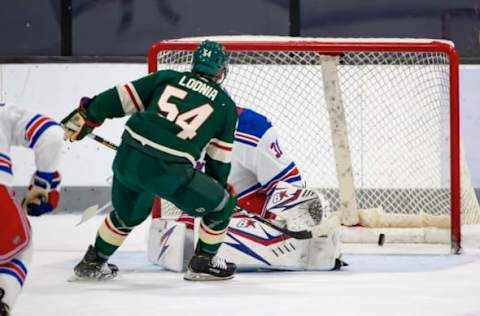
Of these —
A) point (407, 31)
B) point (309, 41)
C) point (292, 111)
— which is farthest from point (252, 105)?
point (407, 31)

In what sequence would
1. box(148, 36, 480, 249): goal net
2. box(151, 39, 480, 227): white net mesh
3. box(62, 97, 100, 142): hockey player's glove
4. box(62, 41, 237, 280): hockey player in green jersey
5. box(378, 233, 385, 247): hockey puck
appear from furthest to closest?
box(151, 39, 480, 227): white net mesh → box(148, 36, 480, 249): goal net → box(378, 233, 385, 247): hockey puck → box(62, 97, 100, 142): hockey player's glove → box(62, 41, 237, 280): hockey player in green jersey

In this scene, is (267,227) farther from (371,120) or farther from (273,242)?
(371,120)

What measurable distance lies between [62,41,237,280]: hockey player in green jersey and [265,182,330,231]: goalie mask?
39 cm

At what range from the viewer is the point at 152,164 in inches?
151

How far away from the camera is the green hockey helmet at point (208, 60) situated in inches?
158

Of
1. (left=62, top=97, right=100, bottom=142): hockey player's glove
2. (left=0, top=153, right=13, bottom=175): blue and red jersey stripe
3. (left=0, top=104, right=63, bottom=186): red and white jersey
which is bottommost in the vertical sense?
(left=62, top=97, right=100, bottom=142): hockey player's glove

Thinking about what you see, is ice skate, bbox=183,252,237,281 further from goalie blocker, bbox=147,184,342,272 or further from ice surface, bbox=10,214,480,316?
goalie blocker, bbox=147,184,342,272

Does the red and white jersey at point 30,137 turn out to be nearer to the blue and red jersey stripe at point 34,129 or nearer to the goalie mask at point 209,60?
the blue and red jersey stripe at point 34,129

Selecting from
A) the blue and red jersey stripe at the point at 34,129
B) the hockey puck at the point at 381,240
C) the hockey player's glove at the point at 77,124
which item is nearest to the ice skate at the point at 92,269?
the hockey player's glove at the point at 77,124

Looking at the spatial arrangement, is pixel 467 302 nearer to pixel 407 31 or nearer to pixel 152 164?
pixel 152 164

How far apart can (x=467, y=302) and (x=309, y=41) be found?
1807 millimetres

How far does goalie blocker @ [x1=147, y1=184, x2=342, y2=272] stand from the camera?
4344mm

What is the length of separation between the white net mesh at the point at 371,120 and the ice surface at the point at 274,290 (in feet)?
2.28

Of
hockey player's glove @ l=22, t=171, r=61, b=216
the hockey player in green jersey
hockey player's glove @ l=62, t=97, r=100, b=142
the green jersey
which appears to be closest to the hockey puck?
the hockey player in green jersey
